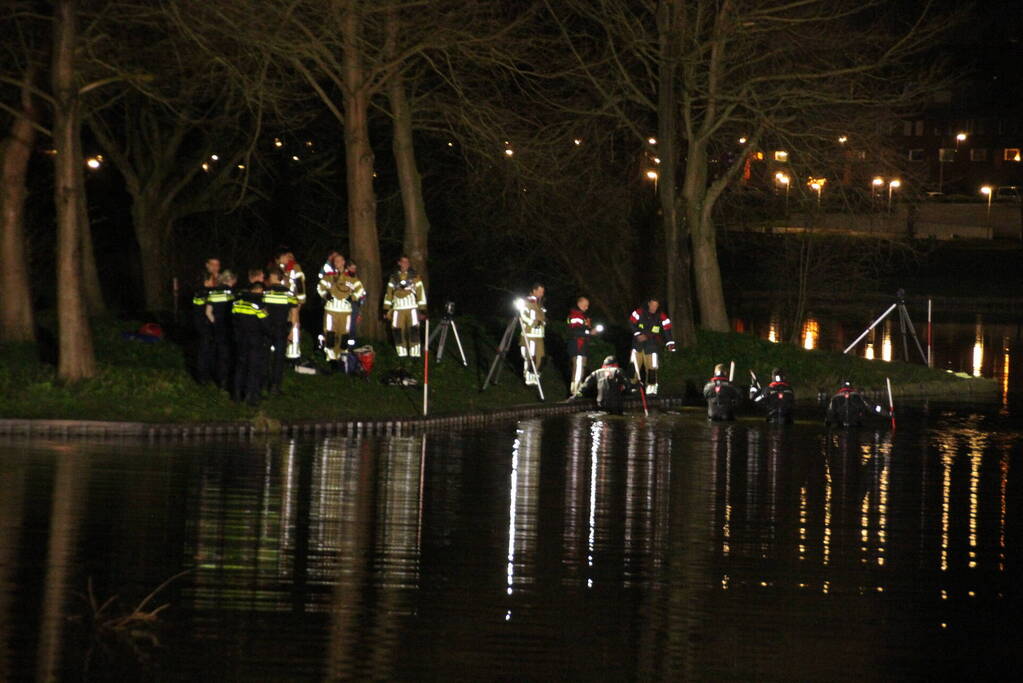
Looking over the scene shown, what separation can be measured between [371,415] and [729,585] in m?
11.8

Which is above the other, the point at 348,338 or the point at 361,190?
the point at 361,190

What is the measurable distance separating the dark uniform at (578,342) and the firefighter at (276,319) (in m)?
5.65

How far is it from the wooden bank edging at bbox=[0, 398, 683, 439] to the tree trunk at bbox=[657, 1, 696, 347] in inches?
443

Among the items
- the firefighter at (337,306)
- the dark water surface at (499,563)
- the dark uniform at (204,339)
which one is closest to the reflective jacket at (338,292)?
the firefighter at (337,306)

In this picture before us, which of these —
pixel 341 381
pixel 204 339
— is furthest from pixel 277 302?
pixel 341 381

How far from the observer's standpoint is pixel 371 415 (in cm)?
2402

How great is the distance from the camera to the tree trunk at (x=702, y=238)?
125ft

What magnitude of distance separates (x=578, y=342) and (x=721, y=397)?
3.14 m

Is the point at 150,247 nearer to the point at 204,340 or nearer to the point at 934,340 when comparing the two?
the point at 204,340

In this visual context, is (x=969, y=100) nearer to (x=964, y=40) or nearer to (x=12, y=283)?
(x=964, y=40)

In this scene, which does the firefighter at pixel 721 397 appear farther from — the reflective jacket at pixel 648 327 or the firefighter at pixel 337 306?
the firefighter at pixel 337 306

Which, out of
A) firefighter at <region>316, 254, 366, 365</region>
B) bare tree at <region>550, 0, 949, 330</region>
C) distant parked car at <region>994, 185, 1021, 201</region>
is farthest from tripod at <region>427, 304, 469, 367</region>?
distant parked car at <region>994, 185, 1021, 201</region>

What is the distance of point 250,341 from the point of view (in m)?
22.9

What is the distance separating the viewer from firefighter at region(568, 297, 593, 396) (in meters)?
28.4
